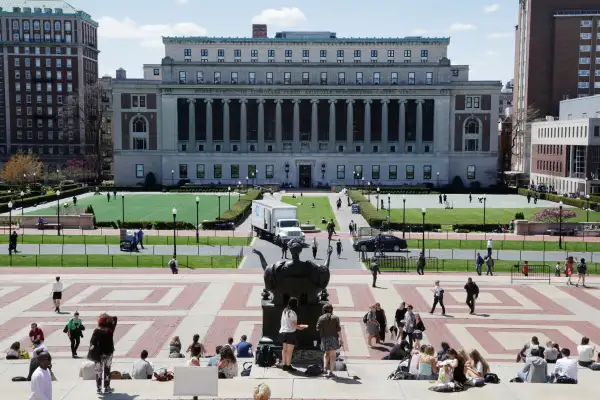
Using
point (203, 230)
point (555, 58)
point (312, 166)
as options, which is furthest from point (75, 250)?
point (555, 58)

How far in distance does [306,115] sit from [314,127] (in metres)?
3.54

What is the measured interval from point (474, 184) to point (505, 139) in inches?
1072

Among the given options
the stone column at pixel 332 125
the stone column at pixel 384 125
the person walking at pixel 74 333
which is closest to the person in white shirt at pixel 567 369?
the person walking at pixel 74 333

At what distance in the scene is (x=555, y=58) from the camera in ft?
444

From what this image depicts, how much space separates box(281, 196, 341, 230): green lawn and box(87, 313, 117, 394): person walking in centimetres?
5247

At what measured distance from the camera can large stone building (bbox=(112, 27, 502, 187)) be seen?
5010 inches

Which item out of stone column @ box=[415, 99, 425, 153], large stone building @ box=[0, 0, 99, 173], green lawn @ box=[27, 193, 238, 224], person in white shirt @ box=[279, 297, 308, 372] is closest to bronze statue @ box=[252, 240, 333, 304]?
person in white shirt @ box=[279, 297, 308, 372]

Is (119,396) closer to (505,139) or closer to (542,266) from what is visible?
(542,266)

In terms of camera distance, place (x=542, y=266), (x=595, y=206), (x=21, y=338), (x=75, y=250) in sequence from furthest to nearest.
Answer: (x=595, y=206), (x=75, y=250), (x=542, y=266), (x=21, y=338)

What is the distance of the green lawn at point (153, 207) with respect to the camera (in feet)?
254

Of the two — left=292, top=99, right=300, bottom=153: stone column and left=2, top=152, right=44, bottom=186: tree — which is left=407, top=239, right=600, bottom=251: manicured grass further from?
left=2, top=152, right=44, bottom=186: tree

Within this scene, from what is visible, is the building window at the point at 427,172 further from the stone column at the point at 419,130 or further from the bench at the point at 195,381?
the bench at the point at 195,381

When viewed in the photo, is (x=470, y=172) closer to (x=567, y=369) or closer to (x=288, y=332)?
(x=567, y=369)

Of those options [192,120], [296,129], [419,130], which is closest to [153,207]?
[192,120]
